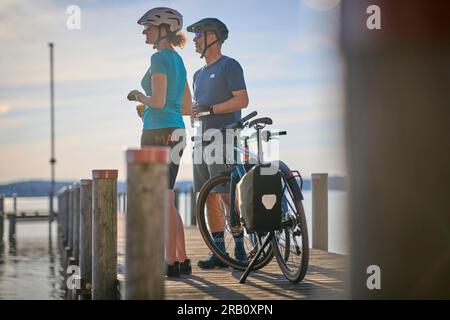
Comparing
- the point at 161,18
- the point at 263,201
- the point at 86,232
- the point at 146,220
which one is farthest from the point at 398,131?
the point at 86,232

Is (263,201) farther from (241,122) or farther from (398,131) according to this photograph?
(398,131)

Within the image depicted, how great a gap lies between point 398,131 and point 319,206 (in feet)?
18.0

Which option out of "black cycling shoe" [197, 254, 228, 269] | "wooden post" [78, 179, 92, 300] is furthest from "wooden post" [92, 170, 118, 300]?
"wooden post" [78, 179, 92, 300]

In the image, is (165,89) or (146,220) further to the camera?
(165,89)

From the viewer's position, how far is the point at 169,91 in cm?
541

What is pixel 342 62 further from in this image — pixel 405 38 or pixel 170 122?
pixel 170 122

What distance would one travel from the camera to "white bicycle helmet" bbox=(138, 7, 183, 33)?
212 inches

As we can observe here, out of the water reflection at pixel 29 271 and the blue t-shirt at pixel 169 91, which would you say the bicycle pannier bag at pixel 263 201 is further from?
the water reflection at pixel 29 271

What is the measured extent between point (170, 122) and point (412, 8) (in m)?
2.55

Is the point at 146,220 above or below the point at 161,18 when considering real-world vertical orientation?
below

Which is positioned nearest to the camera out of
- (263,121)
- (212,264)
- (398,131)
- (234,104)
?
(398,131)

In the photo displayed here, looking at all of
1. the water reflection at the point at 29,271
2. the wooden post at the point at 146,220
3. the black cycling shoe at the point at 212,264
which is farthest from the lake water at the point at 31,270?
the wooden post at the point at 146,220

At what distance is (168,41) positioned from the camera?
544 centimetres

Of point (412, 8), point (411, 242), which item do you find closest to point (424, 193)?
point (411, 242)
